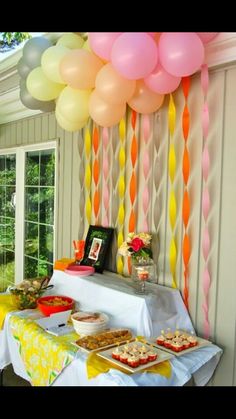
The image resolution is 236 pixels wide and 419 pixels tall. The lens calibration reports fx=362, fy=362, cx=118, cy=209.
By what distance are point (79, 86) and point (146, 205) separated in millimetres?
881

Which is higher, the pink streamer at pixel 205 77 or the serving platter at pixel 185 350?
the pink streamer at pixel 205 77

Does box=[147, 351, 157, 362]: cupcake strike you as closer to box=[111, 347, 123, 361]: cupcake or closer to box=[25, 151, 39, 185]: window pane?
box=[111, 347, 123, 361]: cupcake

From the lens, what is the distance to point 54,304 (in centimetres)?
235

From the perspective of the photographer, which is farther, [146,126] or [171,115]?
[146,126]

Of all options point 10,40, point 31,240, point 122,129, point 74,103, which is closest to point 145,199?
point 122,129

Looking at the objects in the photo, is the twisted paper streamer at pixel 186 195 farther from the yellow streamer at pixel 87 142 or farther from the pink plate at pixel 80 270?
the yellow streamer at pixel 87 142

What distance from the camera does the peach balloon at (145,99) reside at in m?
2.06

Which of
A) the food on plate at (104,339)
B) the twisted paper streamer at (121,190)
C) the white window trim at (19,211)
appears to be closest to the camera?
the food on plate at (104,339)

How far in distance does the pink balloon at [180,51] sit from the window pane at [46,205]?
2.21m

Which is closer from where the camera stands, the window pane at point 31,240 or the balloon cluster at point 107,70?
the balloon cluster at point 107,70

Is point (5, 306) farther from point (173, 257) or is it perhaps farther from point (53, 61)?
point (53, 61)

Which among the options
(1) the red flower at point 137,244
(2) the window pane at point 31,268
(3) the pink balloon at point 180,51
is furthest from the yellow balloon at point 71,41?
(2) the window pane at point 31,268

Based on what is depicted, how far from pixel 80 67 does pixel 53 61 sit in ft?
0.93
